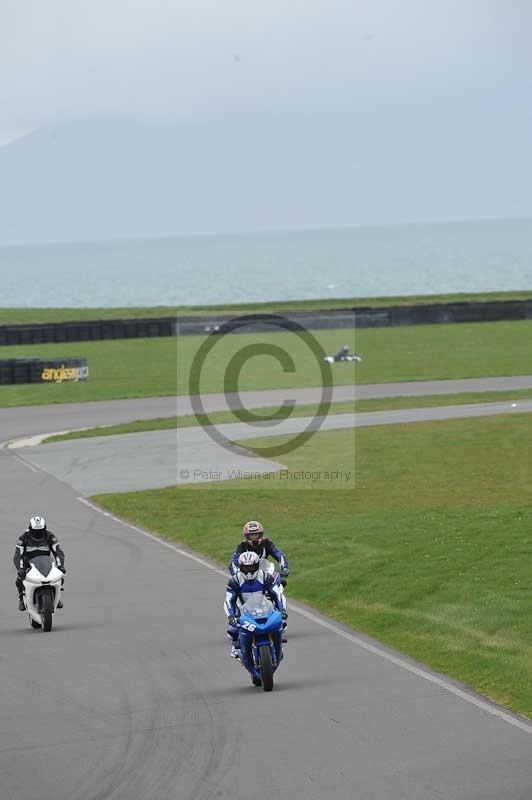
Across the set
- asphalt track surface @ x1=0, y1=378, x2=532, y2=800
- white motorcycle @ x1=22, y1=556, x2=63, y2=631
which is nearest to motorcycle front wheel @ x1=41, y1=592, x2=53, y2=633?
white motorcycle @ x1=22, y1=556, x2=63, y2=631

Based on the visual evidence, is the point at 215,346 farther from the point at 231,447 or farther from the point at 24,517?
the point at 24,517

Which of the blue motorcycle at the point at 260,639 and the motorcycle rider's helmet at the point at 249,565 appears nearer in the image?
the blue motorcycle at the point at 260,639

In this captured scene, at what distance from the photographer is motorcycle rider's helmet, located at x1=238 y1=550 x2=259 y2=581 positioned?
16.0 metres

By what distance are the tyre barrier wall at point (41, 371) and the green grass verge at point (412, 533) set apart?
20168 millimetres

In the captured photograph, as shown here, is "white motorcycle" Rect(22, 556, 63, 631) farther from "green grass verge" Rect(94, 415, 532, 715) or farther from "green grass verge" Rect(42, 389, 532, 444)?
"green grass verge" Rect(42, 389, 532, 444)

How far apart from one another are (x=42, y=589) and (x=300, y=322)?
6157 centimetres

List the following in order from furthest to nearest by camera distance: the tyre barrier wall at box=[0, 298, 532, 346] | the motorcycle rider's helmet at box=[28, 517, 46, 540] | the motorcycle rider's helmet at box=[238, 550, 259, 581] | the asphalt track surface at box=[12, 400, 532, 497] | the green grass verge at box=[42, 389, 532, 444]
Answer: the tyre barrier wall at box=[0, 298, 532, 346]
the green grass verge at box=[42, 389, 532, 444]
the asphalt track surface at box=[12, 400, 532, 497]
the motorcycle rider's helmet at box=[28, 517, 46, 540]
the motorcycle rider's helmet at box=[238, 550, 259, 581]

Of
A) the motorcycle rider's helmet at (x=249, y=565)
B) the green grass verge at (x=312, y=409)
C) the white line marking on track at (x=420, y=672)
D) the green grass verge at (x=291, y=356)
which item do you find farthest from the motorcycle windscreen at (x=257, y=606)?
the green grass verge at (x=291, y=356)

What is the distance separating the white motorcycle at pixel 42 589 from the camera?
18844 millimetres

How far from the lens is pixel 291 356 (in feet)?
234

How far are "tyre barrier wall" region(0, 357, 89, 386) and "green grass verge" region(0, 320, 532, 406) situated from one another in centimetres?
60

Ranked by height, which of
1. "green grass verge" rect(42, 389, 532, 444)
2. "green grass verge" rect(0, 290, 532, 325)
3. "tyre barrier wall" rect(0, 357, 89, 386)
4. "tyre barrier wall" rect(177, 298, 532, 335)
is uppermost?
"green grass verge" rect(0, 290, 532, 325)

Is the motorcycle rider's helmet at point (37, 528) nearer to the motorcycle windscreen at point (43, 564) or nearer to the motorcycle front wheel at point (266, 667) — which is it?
the motorcycle windscreen at point (43, 564)

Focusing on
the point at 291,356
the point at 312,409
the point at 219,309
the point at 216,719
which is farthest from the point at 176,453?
the point at 219,309
